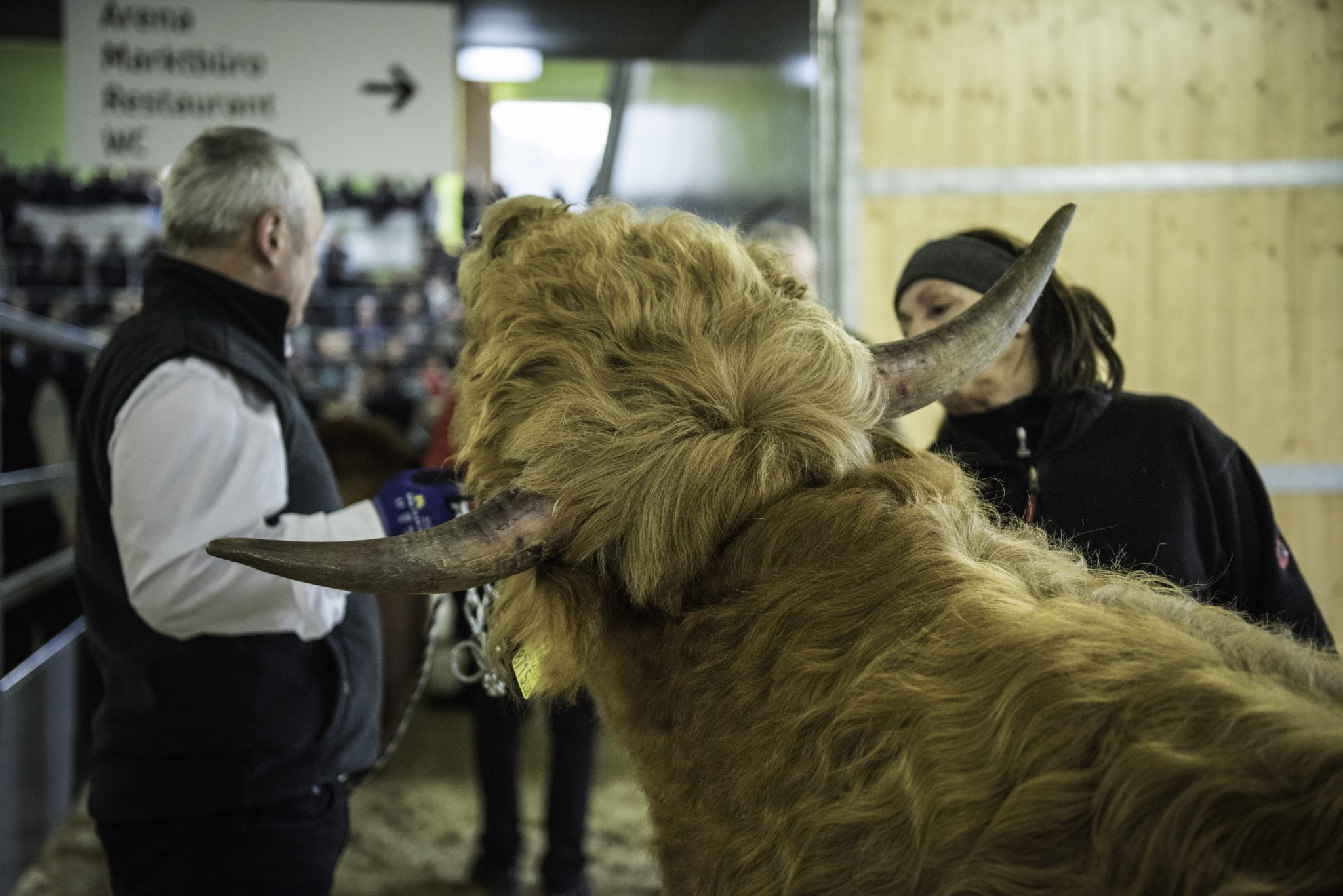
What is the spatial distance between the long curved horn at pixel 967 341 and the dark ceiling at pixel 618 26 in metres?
4.50

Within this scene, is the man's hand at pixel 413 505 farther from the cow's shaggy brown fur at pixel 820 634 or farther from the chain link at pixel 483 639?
the cow's shaggy brown fur at pixel 820 634

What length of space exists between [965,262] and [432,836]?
3562mm

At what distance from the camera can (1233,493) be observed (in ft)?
5.74

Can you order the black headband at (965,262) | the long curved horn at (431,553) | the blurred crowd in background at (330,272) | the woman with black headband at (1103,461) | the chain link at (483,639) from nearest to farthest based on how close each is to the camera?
the long curved horn at (431,553) < the chain link at (483,639) < the woman with black headband at (1103,461) < the black headband at (965,262) < the blurred crowd in background at (330,272)

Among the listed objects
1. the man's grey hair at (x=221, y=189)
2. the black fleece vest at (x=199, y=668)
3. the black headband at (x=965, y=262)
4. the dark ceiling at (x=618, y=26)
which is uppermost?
the dark ceiling at (x=618, y=26)

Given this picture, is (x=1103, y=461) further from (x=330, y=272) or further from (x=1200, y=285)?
(x=330, y=272)

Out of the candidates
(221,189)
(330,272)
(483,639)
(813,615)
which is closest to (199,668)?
(483,639)

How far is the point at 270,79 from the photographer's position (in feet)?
17.2

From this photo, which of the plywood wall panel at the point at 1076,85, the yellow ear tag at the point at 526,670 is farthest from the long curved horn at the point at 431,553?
the plywood wall panel at the point at 1076,85

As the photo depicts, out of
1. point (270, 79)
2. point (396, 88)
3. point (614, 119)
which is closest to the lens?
point (270, 79)

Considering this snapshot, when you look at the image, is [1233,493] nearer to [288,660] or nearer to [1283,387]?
[288,660]

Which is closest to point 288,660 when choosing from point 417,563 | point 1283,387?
point 417,563

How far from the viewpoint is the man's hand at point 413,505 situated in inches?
69.8

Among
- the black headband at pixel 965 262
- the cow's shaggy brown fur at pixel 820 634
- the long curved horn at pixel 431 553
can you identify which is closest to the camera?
the cow's shaggy brown fur at pixel 820 634
